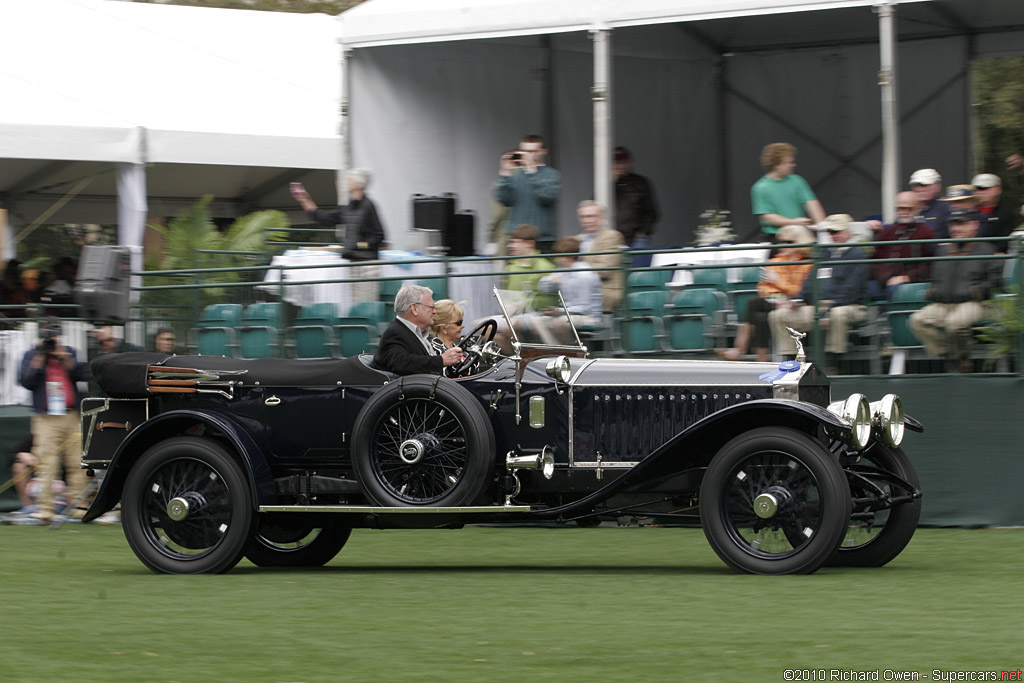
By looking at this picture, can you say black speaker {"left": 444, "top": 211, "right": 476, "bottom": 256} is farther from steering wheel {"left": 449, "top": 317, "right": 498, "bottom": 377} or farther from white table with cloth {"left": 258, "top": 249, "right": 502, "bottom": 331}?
steering wheel {"left": 449, "top": 317, "right": 498, "bottom": 377}

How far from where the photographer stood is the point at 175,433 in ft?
27.6

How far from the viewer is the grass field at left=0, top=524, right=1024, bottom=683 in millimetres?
5133

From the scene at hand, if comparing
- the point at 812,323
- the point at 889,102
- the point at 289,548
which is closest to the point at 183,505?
the point at 289,548

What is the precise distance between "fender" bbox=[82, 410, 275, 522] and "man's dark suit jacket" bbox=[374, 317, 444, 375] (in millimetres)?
821

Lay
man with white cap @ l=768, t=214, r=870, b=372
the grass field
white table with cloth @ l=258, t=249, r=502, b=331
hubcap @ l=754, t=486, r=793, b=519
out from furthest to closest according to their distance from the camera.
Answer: white table with cloth @ l=258, t=249, r=502, b=331, man with white cap @ l=768, t=214, r=870, b=372, hubcap @ l=754, t=486, r=793, b=519, the grass field

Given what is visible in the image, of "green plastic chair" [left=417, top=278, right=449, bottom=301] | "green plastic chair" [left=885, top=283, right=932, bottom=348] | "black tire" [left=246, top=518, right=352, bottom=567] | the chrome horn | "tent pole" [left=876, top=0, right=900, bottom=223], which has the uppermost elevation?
"tent pole" [left=876, top=0, right=900, bottom=223]

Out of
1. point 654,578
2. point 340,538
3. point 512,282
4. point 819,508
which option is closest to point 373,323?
point 512,282

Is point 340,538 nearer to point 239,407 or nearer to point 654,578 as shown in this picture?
point 239,407

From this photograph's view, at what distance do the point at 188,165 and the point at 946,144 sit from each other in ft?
25.5

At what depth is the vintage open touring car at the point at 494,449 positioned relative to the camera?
739 centimetres

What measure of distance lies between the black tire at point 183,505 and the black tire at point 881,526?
315 cm

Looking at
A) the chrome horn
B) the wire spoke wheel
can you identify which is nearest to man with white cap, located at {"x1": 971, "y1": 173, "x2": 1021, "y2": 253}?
the chrome horn

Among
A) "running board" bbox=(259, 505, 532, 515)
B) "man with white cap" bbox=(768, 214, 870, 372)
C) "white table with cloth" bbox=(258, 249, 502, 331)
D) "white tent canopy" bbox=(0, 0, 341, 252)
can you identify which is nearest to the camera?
"running board" bbox=(259, 505, 532, 515)

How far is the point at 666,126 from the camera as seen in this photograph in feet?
49.8
